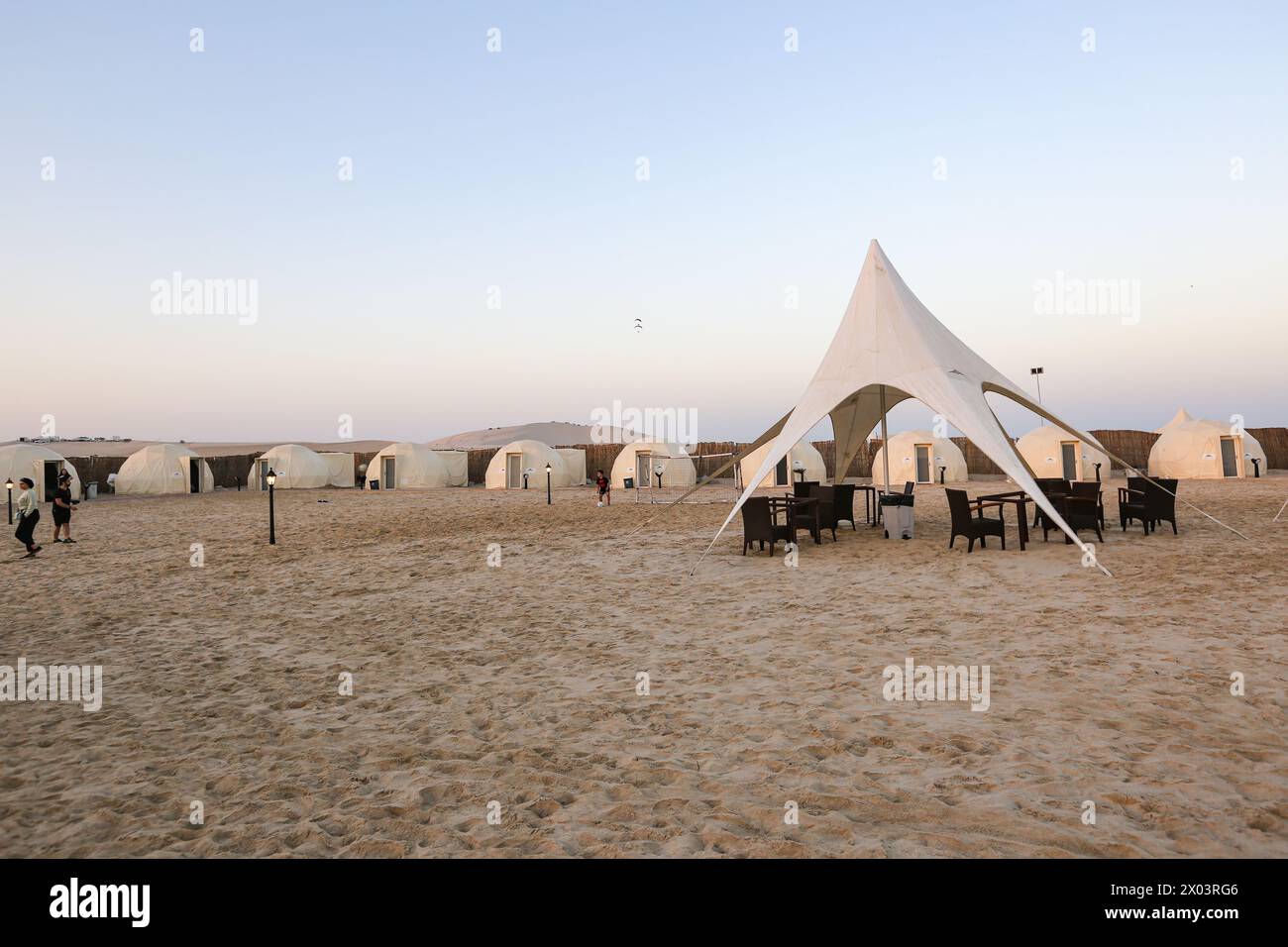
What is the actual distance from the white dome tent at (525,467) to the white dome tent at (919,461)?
45.3ft

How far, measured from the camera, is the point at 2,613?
303 inches

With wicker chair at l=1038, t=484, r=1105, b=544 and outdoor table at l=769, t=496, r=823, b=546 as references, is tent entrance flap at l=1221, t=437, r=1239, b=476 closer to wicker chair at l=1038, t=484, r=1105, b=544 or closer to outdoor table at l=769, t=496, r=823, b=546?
wicker chair at l=1038, t=484, r=1105, b=544

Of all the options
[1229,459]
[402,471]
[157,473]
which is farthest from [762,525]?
[157,473]

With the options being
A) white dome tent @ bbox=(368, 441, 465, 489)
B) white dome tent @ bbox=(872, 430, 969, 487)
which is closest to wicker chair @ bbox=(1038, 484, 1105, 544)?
white dome tent @ bbox=(872, 430, 969, 487)

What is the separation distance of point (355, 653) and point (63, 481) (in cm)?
1120

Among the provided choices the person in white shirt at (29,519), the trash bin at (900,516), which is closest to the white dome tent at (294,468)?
the person in white shirt at (29,519)

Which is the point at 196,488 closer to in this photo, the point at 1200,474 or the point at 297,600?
the point at 297,600

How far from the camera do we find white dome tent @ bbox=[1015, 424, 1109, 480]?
2812 cm

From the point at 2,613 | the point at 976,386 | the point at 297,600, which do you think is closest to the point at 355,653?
the point at 297,600

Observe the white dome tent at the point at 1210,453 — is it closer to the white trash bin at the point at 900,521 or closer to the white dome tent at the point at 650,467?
the white dome tent at the point at 650,467

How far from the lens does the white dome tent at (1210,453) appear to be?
2727 centimetres

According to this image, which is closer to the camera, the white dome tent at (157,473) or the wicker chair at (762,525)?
the wicker chair at (762,525)

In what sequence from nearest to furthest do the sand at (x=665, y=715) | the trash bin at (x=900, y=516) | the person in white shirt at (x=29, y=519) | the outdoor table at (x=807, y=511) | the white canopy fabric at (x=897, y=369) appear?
the sand at (x=665, y=715), the white canopy fabric at (x=897, y=369), the outdoor table at (x=807, y=511), the trash bin at (x=900, y=516), the person in white shirt at (x=29, y=519)

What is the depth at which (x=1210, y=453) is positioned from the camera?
27.4 m
